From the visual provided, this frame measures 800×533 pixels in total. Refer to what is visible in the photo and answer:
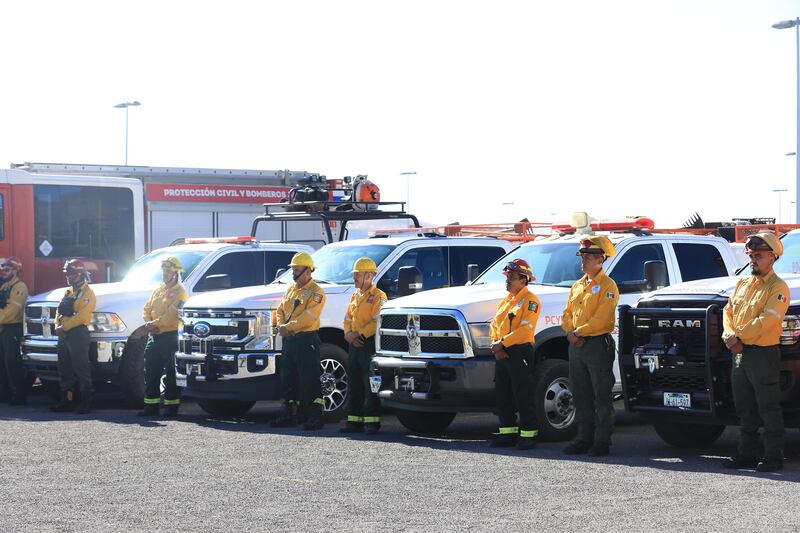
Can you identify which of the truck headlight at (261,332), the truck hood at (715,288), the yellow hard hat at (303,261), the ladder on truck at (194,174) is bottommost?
the truck headlight at (261,332)

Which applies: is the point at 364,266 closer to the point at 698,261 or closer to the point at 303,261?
the point at 303,261

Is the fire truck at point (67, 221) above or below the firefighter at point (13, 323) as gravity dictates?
above

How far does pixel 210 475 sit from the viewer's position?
10023 millimetres

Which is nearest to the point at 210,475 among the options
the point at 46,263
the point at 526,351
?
the point at 526,351

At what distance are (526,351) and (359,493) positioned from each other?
2811 mm

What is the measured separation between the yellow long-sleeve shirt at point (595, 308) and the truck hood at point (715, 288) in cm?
38

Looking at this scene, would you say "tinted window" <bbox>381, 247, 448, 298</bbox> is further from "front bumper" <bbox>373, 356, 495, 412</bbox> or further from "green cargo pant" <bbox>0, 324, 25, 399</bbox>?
"green cargo pant" <bbox>0, 324, 25, 399</bbox>

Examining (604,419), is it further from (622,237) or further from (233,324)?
(233,324)

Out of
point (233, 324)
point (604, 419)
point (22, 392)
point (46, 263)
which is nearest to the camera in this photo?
point (604, 419)

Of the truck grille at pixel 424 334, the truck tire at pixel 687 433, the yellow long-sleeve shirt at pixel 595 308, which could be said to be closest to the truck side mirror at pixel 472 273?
the truck grille at pixel 424 334

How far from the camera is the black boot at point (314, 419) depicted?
13164 millimetres

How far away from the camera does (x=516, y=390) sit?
1139cm

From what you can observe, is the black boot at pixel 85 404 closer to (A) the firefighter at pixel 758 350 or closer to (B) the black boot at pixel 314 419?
(B) the black boot at pixel 314 419

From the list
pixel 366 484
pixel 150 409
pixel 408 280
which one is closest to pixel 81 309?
pixel 150 409
